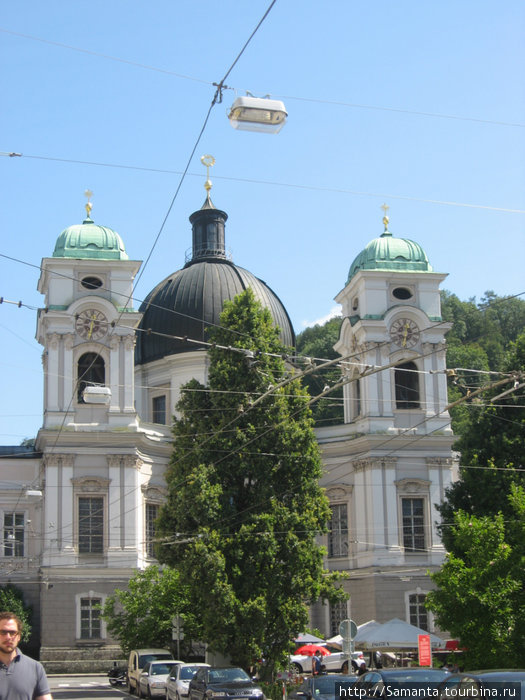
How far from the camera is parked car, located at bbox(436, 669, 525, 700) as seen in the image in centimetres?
1466

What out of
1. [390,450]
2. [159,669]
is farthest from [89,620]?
[390,450]

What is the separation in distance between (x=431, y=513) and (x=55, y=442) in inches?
679

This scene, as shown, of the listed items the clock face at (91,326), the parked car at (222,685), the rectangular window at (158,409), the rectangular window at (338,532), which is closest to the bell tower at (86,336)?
the clock face at (91,326)

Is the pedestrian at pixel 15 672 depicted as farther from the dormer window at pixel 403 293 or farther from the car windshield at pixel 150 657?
the dormer window at pixel 403 293

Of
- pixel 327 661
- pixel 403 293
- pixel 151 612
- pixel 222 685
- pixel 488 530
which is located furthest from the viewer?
pixel 403 293

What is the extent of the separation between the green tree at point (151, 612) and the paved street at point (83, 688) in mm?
1867

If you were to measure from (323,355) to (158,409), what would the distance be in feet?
91.7

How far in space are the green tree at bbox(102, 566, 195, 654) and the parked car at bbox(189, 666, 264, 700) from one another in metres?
9.64

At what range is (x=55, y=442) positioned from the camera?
47.1 metres

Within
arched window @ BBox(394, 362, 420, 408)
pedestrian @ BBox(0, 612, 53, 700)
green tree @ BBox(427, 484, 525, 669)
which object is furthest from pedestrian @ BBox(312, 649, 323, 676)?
pedestrian @ BBox(0, 612, 53, 700)

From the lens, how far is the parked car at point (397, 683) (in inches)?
744

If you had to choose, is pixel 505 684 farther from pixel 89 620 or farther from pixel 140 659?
pixel 89 620

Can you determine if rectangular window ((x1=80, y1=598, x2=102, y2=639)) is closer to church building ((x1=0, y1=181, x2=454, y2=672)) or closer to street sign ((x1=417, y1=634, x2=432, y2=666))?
church building ((x1=0, y1=181, x2=454, y2=672))

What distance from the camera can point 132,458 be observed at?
4794 cm
